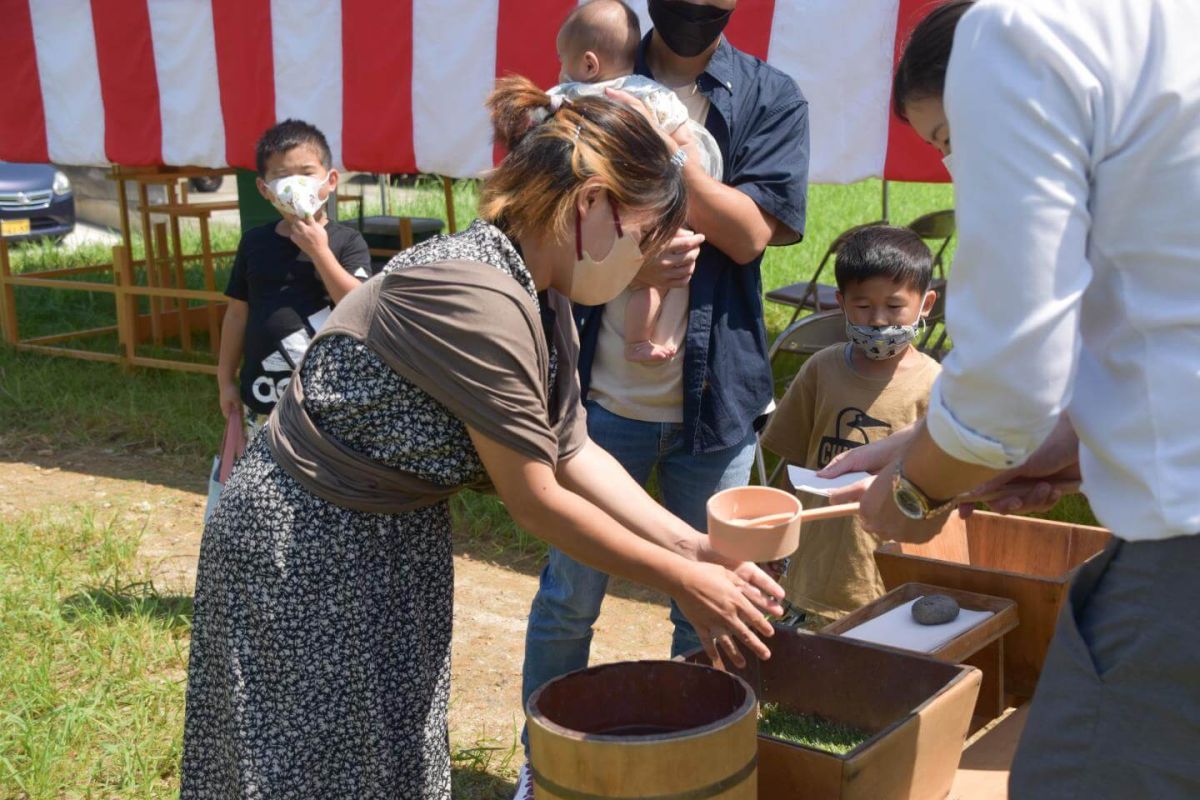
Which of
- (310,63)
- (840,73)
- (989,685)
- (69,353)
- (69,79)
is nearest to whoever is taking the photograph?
(989,685)

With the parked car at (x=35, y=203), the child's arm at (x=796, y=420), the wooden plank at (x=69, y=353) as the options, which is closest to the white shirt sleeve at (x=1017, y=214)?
the child's arm at (x=796, y=420)

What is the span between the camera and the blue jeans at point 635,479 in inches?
98.7

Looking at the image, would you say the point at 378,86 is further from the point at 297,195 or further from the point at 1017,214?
the point at 1017,214

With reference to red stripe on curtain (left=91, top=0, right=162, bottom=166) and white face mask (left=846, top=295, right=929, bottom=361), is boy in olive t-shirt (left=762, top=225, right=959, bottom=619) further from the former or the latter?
red stripe on curtain (left=91, top=0, right=162, bottom=166)

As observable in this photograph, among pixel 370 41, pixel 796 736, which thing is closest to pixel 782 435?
pixel 796 736

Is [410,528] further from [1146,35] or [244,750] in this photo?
[1146,35]

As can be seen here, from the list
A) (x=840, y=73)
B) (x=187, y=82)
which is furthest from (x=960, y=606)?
(x=187, y=82)

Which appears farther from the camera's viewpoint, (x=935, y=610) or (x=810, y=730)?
(x=935, y=610)

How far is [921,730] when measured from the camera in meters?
1.55

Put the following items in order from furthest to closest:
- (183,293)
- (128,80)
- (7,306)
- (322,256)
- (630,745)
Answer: (7,306) → (183,293) → (128,80) → (322,256) → (630,745)

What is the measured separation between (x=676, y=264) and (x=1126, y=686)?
55.4 inches

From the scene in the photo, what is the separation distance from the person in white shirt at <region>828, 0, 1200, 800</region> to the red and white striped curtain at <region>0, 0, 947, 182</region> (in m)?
2.63

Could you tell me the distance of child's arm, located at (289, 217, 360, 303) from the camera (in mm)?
3273

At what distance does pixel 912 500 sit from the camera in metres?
1.36
